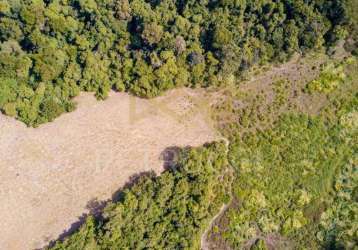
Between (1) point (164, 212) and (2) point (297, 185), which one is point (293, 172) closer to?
(2) point (297, 185)

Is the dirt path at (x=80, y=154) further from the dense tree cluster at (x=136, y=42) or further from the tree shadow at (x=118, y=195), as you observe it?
the dense tree cluster at (x=136, y=42)

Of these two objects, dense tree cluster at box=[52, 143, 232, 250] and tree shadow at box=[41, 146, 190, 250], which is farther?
tree shadow at box=[41, 146, 190, 250]

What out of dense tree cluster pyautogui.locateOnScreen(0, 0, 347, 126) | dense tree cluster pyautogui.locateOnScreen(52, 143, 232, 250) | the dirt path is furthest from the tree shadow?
dense tree cluster pyautogui.locateOnScreen(0, 0, 347, 126)

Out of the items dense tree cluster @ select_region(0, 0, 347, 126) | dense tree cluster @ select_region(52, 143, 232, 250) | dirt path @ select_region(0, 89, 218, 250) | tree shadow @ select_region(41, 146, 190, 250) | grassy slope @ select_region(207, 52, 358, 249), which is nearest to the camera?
dense tree cluster @ select_region(52, 143, 232, 250)

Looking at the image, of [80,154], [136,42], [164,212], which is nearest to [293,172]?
[164,212]

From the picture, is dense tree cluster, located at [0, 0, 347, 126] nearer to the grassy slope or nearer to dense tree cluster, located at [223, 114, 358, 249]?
the grassy slope

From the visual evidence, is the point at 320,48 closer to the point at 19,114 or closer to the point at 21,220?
the point at 19,114

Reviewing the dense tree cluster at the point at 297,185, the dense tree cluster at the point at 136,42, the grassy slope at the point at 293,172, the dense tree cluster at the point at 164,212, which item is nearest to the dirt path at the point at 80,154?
the dense tree cluster at the point at 136,42
